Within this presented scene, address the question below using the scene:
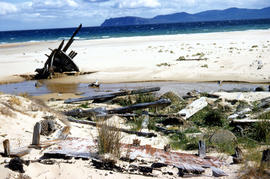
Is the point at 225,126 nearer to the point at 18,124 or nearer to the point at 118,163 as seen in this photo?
the point at 118,163

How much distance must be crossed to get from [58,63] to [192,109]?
10.3 metres

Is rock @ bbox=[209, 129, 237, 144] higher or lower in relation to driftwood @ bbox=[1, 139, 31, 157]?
lower

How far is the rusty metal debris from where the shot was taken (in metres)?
16.1

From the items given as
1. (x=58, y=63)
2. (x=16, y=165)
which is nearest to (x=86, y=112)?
(x=16, y=165)

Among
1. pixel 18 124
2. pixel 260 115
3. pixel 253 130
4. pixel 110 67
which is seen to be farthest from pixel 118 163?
pixel 110 67

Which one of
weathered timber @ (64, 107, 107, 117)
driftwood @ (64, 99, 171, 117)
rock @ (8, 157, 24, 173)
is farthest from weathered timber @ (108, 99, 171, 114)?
rock @ (8, 157, 24, 173)

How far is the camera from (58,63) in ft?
55.3

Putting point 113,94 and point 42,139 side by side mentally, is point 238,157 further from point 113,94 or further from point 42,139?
point 113,94

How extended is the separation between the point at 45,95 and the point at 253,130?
27.7ft

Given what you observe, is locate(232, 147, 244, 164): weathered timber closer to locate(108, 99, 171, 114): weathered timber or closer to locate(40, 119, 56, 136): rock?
locate(108, 99, 171, 114): weathered timber

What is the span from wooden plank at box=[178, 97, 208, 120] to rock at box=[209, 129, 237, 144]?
1.79 meters

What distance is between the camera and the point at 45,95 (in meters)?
12.3

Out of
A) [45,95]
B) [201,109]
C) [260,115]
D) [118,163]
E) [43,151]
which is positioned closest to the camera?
[118,163]

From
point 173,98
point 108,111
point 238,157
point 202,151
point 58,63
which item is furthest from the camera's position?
point 58,63
